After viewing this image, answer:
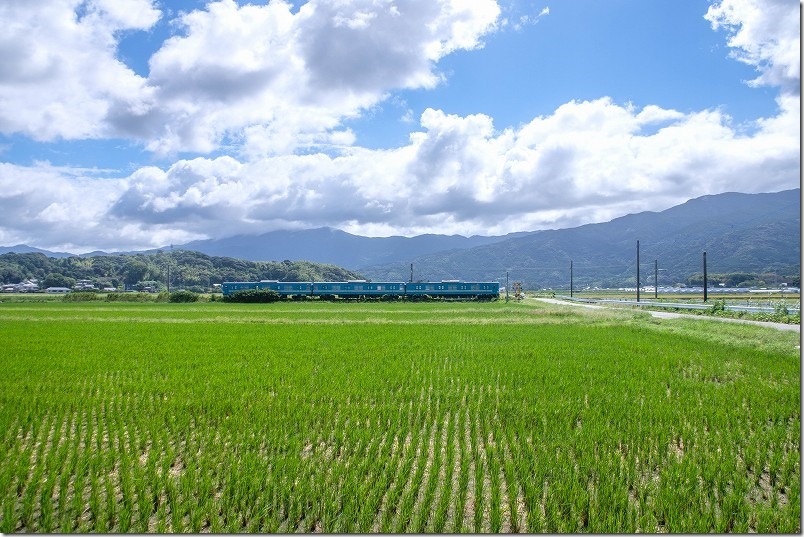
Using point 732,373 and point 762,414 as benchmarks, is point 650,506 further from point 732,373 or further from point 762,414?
point 732,373

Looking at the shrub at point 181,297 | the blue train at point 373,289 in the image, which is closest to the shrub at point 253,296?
the blue train at point 373,289

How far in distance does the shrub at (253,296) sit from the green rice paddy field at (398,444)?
42.8 m

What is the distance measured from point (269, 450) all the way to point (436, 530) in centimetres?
296

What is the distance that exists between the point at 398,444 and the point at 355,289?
53.2 meters

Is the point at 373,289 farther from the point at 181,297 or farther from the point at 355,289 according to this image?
the point at 181,297

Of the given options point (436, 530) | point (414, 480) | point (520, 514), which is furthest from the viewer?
point (414, 480)

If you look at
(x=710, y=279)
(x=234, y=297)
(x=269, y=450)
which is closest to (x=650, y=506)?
(x=269, y=450)

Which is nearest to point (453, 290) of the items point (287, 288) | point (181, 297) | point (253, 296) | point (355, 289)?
point (355, 289)

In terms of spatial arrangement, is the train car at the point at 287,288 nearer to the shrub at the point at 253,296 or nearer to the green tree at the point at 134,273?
the shrub at the point at 253,296

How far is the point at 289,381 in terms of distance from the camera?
10891 millimetres

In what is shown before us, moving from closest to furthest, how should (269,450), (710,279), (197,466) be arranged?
(197,466) → (269,450) → (710,279)

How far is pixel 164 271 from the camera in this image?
4956 inches

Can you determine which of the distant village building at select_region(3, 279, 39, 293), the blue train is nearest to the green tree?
the distant village building at select_region(3, 279, 39, 293)

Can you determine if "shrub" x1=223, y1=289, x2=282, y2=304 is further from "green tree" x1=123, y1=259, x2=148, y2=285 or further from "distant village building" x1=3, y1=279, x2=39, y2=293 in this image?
"green tree" x1=123, y1=259, x2=148, y2=285
